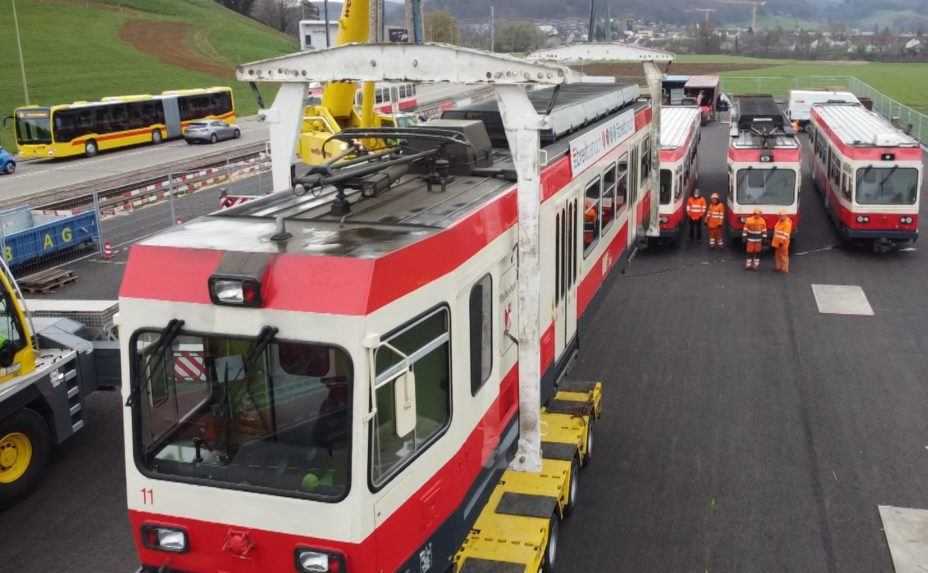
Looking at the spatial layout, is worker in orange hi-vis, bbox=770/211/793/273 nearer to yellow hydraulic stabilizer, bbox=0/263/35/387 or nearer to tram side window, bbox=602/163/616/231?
tram side window, bbox=602/163/616/231

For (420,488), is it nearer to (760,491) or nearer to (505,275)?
(505,275)

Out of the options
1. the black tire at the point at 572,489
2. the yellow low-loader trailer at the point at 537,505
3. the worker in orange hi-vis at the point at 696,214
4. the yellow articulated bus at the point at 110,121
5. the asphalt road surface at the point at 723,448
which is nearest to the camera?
the yellow low-loader trailer at the point at 537,505

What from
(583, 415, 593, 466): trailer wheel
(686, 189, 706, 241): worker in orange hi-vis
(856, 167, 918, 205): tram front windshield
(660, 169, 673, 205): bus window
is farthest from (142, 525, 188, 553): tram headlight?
(856, 167, 918, 205): tram front windshield

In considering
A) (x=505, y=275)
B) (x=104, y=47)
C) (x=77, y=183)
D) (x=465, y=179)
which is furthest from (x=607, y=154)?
(x=104, y=47)

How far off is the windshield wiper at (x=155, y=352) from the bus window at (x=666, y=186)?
16685mm

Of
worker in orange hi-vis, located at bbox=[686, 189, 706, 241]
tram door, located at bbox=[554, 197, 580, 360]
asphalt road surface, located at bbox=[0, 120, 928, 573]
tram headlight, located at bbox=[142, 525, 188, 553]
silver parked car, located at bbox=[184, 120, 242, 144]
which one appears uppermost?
tram door, located at bbox=[554, 197, 580, 360]

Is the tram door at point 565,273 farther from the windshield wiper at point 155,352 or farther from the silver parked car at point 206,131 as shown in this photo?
the silver parked car at point 206,131

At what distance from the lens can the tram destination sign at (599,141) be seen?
1020 centimetres

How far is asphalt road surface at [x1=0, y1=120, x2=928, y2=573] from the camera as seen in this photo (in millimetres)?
9016

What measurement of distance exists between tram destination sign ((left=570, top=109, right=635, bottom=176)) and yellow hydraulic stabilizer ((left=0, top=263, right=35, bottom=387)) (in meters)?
6.39

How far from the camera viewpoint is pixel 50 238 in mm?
20641

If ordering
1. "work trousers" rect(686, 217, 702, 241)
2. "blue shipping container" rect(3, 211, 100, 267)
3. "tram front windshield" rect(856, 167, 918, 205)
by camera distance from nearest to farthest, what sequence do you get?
1. "blue shipping container" rect(3, 211, 100, 267)
2. "tram front windshield" rect(856, 167, 918, 205)
3. "work trousers" rect(686, 217, 702, 241)

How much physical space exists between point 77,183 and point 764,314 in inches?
989

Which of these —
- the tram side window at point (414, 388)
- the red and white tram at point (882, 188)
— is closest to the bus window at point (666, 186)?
the red and white tram at point (882, 188)
